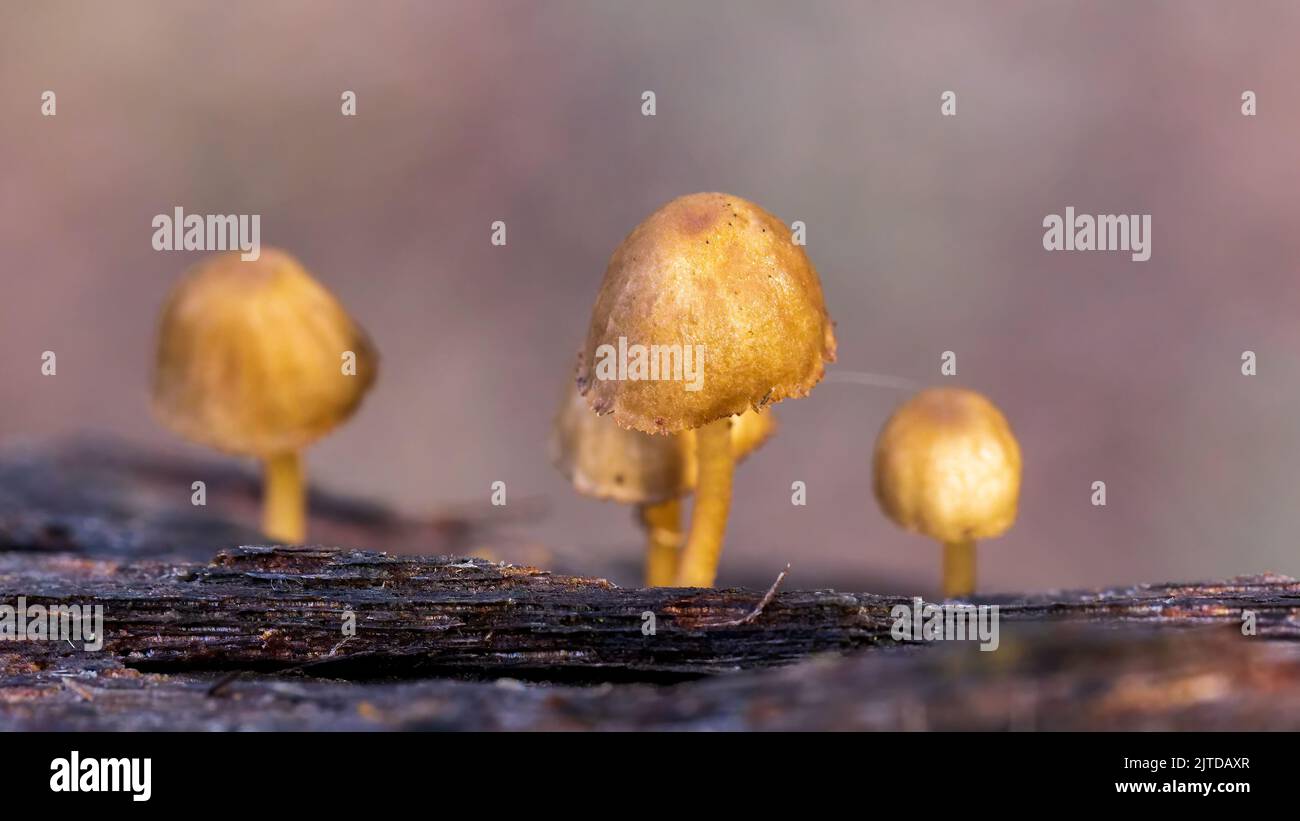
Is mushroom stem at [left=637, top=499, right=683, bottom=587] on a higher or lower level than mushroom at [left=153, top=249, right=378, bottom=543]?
lower

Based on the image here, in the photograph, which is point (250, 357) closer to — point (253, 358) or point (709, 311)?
point (253, 358)

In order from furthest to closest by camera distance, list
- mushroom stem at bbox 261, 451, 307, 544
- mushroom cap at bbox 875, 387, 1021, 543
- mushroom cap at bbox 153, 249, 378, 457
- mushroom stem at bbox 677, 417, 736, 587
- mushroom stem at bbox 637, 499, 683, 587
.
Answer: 1. mushroom stem at bbox 261, 451, 307, 544
2. mushroom cap at bbox 153, 249, 378, 457
3. mushroom stem at bbox 637, 499, 683, 587
4. mushroom cap at bbox 875, 387, 1021, 543
5. mushroom stem at bbox 677, 417, 736, 587

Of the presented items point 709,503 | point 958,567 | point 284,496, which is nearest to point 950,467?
point 958,567

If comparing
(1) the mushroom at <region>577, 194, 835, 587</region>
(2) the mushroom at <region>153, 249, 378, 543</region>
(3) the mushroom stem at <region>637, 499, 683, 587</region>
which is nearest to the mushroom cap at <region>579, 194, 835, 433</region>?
(1) the mushroom at <region>577, 194, 835, 587</region>

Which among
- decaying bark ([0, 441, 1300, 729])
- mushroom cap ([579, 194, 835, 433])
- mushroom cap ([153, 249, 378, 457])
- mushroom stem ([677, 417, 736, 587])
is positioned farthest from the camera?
mushroom cap ([153, 249, 378, 457])

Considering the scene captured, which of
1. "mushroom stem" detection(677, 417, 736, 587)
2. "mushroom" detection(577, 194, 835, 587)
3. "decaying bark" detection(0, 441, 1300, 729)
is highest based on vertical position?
"mushroom" detection(577, 194, 835, 587)

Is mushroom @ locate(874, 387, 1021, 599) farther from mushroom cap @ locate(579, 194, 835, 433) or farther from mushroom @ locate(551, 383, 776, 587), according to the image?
mushroom cap @ locate(579, 194, 835, 433)
